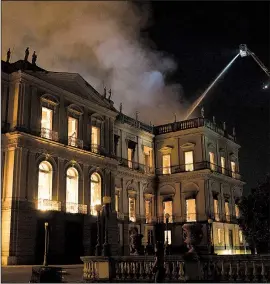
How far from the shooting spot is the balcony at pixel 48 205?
76.6 ft

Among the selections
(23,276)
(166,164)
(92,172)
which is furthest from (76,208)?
(166,164)

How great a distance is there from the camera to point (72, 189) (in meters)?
26.1

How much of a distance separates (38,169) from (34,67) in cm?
626

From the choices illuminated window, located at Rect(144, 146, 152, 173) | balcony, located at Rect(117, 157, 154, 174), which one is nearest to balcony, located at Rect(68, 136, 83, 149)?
balcony, located at Rect(117, 157, 154, 174)

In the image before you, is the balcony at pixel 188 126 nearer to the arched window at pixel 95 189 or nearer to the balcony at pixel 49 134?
the arched window at pixel 95 189

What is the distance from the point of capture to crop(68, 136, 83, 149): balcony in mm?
26406

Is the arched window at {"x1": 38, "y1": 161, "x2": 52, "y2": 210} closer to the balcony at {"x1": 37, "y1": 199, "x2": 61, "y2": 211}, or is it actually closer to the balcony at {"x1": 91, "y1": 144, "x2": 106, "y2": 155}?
the balcony at {"x1": 37, "y1": 199, "x2": 61, "y2": 211}

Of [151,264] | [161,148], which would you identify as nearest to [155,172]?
[161,148]

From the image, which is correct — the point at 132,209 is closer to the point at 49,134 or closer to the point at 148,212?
the point at 148,212

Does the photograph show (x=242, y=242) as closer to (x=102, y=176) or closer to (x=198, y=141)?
(x=198, y=141)

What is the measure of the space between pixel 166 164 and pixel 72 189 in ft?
42.2

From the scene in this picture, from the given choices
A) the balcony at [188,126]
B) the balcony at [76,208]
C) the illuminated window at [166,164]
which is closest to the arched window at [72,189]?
the balcony at [76,208]

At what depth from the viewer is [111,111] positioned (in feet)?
98.8

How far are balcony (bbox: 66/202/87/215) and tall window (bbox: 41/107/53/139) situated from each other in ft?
13.7
